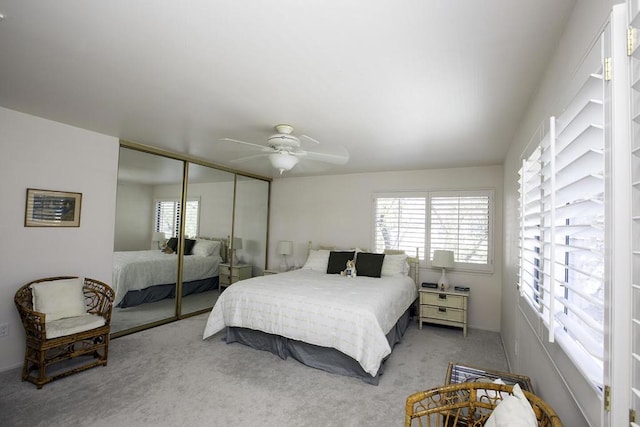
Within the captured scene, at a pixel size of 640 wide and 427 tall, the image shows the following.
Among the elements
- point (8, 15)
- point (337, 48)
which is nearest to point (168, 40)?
point (8, 15)

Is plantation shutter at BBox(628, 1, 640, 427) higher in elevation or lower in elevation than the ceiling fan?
lower

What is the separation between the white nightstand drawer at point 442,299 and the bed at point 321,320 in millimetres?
393

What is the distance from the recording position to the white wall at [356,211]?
448 cm

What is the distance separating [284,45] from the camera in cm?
170

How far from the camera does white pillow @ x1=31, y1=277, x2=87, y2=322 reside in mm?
2799

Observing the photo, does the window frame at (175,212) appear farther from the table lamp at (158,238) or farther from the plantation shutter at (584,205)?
the plantation shutter at (584,205)

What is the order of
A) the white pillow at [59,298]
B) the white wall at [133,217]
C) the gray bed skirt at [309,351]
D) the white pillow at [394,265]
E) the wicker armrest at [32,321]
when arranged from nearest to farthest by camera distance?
the wicker armrest at [32,321], the white pillow at [59,298], the gray bed skirt at [309,351], the white wall at [133,217], the white pillow at [394,265]

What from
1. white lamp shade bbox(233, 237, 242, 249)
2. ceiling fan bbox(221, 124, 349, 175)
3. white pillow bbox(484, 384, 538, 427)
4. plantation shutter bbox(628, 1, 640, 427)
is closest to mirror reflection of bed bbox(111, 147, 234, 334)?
white lamp shade bbox(233, 237, 242, 249)

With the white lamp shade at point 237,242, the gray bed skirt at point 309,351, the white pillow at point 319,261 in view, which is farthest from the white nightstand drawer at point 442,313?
the white lamp shade at point 237,242

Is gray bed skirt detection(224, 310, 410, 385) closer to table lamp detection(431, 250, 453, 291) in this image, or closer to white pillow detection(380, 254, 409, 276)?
white pillow detection(380, 254, 409, 276)

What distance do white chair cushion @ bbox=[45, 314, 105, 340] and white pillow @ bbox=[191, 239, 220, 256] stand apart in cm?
175

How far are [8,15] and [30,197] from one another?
207 centimetres

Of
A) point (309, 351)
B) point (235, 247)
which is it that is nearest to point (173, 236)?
point (235, 247)

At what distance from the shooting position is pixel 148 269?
4094mm
